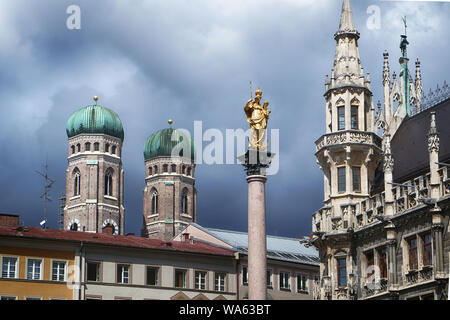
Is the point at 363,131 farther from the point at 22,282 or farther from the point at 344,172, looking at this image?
the point at 22,282

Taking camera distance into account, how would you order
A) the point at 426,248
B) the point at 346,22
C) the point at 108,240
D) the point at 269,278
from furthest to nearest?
the point at 269,278, the point at 108,240, the point at 346,22, the point at 426,248

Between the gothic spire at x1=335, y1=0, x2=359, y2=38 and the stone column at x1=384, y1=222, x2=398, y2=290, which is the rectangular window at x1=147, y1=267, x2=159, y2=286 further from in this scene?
the stone column at x1=384, y1=222, x2=398, y2=290

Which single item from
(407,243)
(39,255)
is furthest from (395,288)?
(39,255)

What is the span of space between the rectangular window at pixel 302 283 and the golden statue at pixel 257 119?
175ft

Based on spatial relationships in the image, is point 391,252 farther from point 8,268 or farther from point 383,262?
point 8,268

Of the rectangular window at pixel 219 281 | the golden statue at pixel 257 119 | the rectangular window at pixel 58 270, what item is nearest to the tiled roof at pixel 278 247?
the rectangular window at pixel 219 281

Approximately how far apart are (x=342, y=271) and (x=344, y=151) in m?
8.01

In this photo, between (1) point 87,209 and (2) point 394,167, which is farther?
(1) point 87,209

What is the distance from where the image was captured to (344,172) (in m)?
69.9

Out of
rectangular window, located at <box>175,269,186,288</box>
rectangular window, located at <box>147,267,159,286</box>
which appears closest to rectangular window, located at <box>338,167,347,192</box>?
rectangular window, located at <box>147,267,159,286</box>

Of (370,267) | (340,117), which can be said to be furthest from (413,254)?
(340,117)

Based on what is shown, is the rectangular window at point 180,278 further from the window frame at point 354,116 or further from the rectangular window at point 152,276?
the window frame at point 354,116

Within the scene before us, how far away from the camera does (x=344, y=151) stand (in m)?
69.6

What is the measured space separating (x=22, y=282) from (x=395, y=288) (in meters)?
37.7
